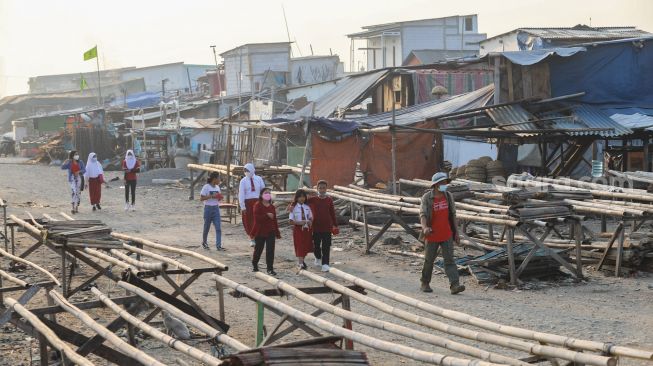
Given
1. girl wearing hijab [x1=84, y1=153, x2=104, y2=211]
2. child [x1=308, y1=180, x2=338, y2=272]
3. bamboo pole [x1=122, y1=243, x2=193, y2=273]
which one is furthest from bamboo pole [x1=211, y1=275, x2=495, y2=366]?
girl wearing hijab [x1=84, y1=153, x2=104, y2=211]

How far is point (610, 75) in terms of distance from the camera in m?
25.0

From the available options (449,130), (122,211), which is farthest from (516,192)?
(122,211)

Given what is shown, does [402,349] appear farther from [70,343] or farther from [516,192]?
[516,192]

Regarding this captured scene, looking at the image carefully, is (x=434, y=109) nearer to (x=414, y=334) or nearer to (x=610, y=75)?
(x=610, y=75)

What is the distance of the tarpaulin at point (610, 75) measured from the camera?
24859 mm

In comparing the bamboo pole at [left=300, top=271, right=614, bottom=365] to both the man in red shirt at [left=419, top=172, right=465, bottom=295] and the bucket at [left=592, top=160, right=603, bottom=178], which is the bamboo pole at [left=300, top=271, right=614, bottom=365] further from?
the bucket at [left=592, top=160, right=603, bottom=178]

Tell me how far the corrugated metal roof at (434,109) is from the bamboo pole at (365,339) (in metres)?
14.6

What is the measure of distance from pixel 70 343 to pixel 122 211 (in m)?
15.3

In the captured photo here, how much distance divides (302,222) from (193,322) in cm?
677

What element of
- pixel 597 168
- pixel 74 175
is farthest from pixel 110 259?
pixel 597 168

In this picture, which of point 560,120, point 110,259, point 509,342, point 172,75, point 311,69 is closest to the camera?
point 509,342

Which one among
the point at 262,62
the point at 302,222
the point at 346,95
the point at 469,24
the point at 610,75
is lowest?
the point at 302,222

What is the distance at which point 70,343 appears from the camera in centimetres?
914

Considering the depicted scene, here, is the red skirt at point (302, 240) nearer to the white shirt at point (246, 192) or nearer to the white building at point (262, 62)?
the white shirt at point (246, 192)
